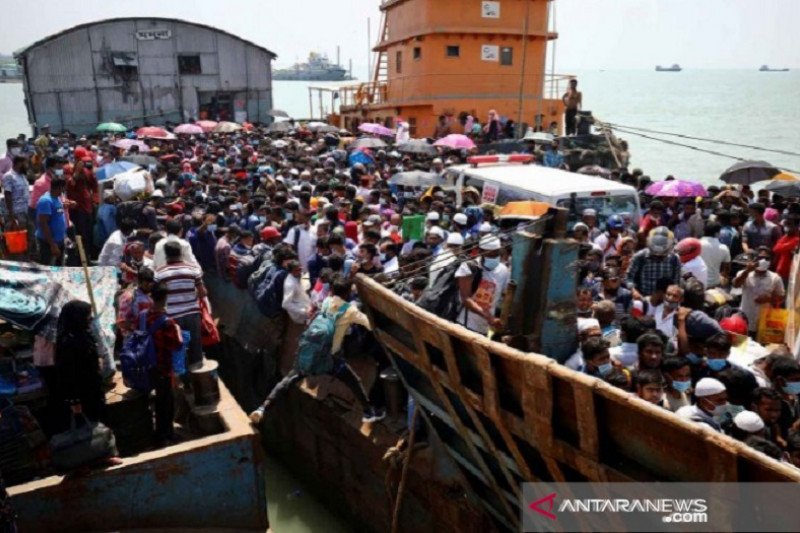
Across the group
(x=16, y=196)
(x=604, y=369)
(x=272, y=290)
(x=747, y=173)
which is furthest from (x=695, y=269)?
(x=16, y=196)

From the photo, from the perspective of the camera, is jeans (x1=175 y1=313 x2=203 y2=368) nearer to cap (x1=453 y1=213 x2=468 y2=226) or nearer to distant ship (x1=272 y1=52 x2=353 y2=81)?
cap (x1=453 y1=213 x2=468 y2=226)

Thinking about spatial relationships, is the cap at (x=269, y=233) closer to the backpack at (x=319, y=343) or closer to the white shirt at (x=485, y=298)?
the backpack at (x=319, y=343)

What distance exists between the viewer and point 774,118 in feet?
207

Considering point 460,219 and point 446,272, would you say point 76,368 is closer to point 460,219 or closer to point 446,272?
point 446,272

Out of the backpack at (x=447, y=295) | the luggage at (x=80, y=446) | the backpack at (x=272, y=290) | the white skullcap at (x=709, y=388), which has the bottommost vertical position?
the luggage at (x=80, y=446)

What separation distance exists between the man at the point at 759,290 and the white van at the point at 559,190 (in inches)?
94.0

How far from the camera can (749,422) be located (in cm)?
371

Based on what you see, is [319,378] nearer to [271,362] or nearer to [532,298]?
[271,362]

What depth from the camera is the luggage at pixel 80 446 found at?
437 centimetres

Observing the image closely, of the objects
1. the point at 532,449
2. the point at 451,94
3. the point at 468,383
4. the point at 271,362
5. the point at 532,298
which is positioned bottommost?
the point at 271,362

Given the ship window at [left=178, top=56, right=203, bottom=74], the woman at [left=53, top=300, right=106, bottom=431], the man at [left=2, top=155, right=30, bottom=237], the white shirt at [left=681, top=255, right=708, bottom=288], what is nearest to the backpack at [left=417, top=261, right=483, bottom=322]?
the white shirt at [left=681, top=255, right=708, bottom=288]

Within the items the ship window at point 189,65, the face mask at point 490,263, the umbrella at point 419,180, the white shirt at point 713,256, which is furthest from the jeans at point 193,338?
the ship window at point 189,65

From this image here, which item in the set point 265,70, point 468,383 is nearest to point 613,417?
point 468,383

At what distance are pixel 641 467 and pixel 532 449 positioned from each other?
75 cm
